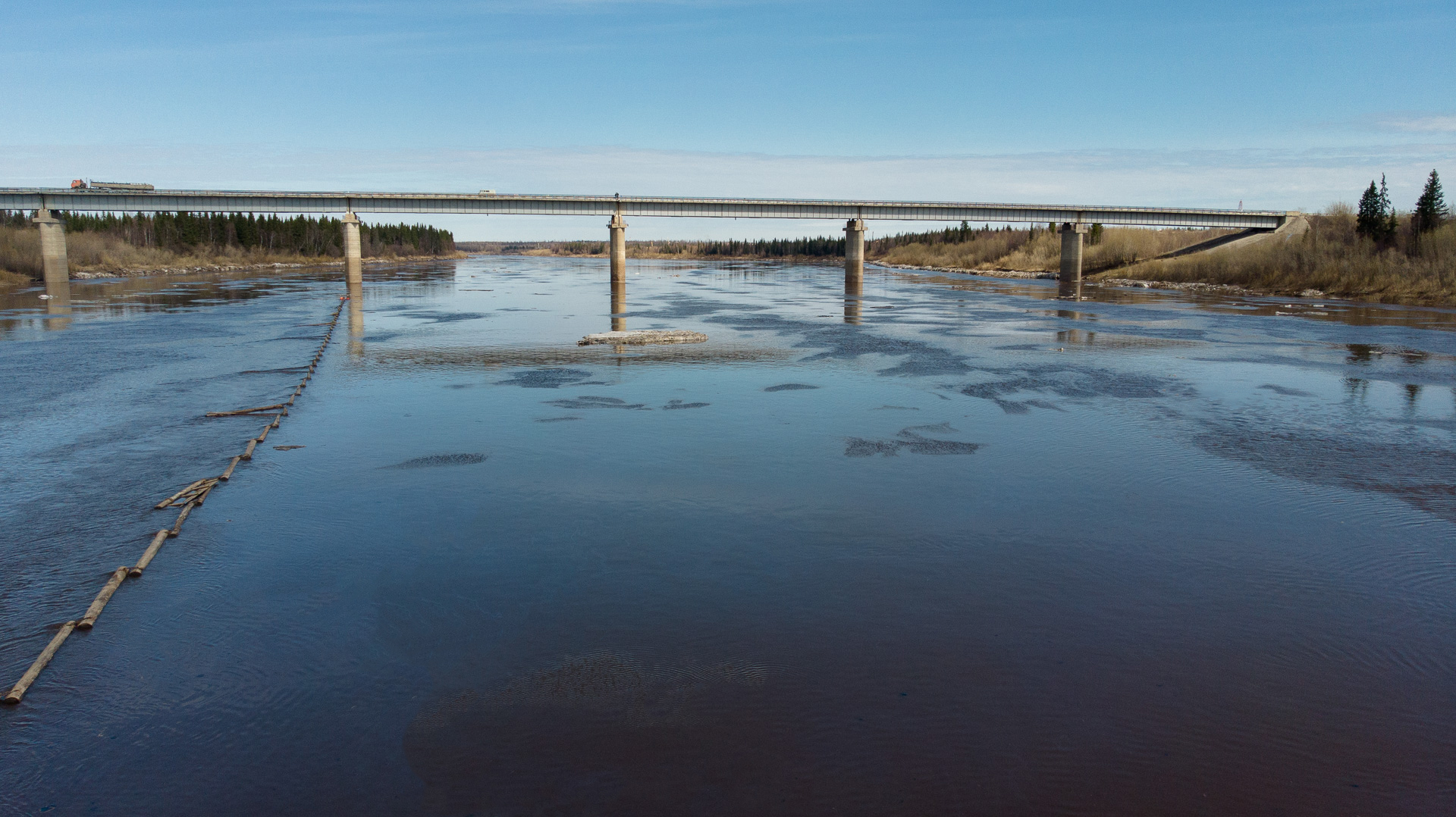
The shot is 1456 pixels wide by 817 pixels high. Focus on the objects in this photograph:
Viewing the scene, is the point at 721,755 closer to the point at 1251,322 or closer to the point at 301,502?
the point at 301,502

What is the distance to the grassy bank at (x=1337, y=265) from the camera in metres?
58.0

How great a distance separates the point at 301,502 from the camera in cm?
1283

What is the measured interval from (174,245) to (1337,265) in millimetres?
141233

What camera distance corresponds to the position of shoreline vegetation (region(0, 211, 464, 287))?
86.1 m

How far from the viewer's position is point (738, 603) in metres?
9.35

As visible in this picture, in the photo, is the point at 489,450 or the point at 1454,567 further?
the point at 489,450

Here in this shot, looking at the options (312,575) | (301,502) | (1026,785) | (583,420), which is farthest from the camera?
(583,420)

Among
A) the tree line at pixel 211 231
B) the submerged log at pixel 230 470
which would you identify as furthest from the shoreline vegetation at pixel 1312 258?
the tree line at pixel 211 231

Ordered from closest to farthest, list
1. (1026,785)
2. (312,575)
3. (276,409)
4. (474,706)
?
(1026,785)
(474,706)
(312,575)
(276,409)

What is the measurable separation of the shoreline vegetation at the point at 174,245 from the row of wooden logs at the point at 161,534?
223ft

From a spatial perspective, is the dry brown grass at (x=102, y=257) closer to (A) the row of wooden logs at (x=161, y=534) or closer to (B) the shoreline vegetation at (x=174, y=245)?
(B) the shoreline vegetation at (x=174, y=245)

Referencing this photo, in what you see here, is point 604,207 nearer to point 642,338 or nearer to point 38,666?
point 642,338

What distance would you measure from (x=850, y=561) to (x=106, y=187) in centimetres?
9267

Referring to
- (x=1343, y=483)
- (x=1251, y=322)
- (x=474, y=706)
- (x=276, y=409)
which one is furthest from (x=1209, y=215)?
(x=474, y=706)
